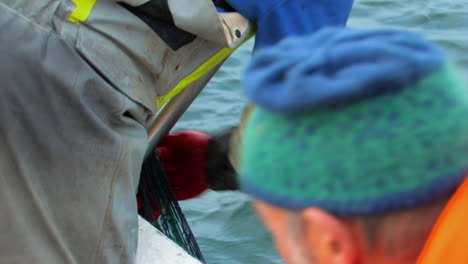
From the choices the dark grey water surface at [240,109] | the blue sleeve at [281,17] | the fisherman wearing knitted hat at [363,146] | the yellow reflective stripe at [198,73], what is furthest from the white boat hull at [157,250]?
the fisherman wearing knitted hat at [363,146]

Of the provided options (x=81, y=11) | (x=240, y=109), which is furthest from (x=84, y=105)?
(x=240, y=109)

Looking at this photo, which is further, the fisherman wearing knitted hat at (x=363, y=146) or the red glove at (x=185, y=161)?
the red glove at (x=185, y=161)

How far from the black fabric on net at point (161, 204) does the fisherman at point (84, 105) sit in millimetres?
449

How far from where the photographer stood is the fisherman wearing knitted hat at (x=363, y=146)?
3.51ft

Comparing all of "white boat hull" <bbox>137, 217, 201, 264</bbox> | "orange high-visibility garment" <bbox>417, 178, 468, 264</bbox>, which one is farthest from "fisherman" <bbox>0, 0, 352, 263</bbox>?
"orange high-visibility garment" <bbox>417, 178, 468, 264</bbox>

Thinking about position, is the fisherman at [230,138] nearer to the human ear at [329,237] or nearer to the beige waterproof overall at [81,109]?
the beige waterproof overall at [81,109]

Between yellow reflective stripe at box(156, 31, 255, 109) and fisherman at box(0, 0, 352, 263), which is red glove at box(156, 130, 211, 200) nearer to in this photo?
yellow reflective stripe at box(156, 31, 255, 109)

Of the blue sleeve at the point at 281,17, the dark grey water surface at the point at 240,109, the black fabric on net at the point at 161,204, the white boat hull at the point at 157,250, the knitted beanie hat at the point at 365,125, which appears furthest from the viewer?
the dark grey water surface at the point at 240,109

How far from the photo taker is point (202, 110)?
4.97 metres

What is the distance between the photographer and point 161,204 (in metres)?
2.86

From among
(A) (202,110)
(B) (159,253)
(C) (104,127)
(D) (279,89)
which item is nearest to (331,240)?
(D) (279,89)

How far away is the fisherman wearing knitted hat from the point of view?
1068 millimetres

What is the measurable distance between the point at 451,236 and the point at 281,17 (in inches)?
52.8

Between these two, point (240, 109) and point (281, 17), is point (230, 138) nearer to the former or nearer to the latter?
point (281, 17)
